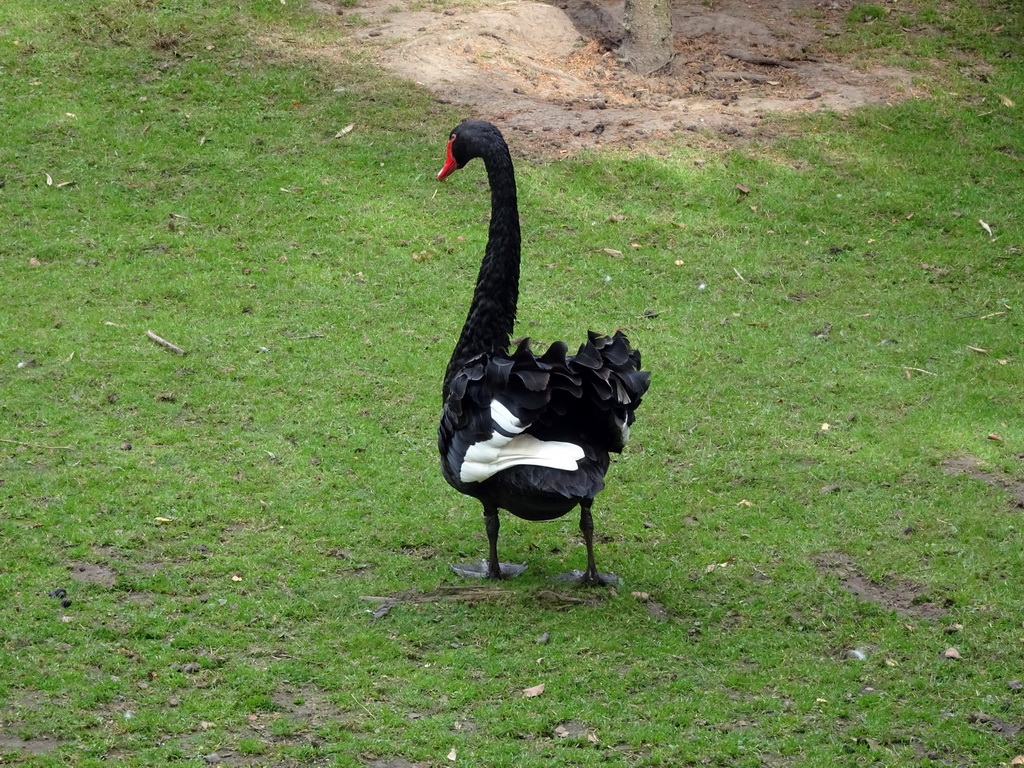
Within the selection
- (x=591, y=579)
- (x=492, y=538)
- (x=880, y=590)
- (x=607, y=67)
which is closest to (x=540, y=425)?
(x=492, y=538)

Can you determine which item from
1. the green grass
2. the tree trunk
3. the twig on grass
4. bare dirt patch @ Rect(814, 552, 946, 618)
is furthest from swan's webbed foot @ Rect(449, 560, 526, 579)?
the tree trunk

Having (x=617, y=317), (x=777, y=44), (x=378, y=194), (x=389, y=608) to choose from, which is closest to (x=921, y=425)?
(x=617, y=317)

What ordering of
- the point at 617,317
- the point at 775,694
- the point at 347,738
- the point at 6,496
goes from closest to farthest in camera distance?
the point at 347,738 < the point at 775,694 < the point at 6,496 < the point at 617,317

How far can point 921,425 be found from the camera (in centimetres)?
823

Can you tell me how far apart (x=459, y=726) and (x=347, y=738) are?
0.49 meters

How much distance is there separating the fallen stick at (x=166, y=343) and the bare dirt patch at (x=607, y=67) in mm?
4527

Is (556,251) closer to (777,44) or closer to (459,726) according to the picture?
(777,44)

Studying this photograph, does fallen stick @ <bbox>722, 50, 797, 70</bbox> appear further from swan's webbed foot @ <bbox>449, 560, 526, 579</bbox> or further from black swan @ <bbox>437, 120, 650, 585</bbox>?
swan's webbed foot @ <bbox>449, 560, 526, 579</bbox>

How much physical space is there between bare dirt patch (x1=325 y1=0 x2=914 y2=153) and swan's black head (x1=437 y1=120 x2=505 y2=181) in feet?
16.2

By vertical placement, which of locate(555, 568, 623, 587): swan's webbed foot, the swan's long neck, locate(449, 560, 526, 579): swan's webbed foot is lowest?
locate(449, 560, 526, 579): swan's webbed foot

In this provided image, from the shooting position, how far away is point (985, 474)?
7.61m

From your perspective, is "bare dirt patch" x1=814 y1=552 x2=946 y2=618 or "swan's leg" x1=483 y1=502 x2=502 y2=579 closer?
"bare dirt patch" x1=814 y1=552 x2=946 y2=618

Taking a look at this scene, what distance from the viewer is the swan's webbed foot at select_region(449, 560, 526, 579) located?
656cm

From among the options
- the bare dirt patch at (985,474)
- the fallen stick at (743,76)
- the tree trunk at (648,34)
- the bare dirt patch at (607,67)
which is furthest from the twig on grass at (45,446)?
the fallen stick at (743,76)
